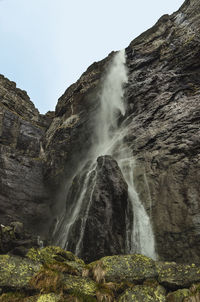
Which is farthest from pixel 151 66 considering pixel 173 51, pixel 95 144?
pixel 95 144

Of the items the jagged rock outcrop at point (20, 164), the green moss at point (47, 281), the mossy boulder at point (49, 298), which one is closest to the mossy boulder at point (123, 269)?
the green moss at point (47, 281)

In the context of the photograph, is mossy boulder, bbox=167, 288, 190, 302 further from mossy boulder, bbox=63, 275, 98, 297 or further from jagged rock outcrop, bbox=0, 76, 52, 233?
jagged rock outcrop, bbox=0, 76, 52, 233

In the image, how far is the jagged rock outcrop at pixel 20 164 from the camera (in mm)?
30172

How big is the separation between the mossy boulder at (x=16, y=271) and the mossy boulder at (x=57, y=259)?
2.16ft

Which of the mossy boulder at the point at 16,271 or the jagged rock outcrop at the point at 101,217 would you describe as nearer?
the mossy boulder at the point at 16,271

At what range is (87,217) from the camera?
1844cm

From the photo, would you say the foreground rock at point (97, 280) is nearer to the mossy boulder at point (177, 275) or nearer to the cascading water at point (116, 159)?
the mossy boulder at point (177, 275)

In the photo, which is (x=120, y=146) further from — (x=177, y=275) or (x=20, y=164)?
(x=177, y=275)

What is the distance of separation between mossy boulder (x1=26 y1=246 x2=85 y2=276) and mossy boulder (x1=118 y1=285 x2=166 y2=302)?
2280 millimetres

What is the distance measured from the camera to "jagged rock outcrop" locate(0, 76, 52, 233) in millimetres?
30172

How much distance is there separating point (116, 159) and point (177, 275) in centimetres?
1794

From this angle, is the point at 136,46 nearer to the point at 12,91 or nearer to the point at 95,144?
the point at 95,144

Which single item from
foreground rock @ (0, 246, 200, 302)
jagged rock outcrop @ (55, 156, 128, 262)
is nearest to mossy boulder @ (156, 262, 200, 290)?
foreground rock @ (0, 246, 200, 302)

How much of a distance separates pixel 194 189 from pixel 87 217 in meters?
8.43
